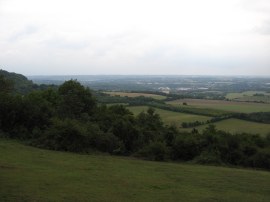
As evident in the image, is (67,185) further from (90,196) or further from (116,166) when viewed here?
(116,166)

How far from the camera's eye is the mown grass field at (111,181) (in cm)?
1780

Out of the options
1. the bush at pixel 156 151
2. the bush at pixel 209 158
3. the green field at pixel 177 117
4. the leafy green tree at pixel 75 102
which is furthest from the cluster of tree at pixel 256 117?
the bush at pixel 156 151

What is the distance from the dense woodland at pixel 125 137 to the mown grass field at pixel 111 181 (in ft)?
18.0

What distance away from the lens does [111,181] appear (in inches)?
852

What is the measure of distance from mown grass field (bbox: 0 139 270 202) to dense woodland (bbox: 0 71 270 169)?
5.48 metres

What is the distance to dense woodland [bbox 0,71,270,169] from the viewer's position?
35.5m

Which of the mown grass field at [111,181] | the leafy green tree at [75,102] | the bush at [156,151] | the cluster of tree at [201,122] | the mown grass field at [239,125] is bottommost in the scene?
the mown grass field at [239,125]

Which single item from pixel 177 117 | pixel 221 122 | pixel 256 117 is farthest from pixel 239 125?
pixel 177 117

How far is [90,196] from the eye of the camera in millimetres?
17469

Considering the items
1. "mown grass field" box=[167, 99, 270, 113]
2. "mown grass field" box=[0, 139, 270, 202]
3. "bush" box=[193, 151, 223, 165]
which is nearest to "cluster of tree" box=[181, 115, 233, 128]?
"mown grass field" box=[167, 99, 270, 113]

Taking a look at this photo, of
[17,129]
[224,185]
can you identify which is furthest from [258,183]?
[17,129]

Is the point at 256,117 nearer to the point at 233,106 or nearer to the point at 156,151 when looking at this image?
the point at 233,106

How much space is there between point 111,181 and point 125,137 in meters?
18.8

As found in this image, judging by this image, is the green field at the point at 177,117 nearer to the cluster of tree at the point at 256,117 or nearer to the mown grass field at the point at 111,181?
the cluster of tree at the point at 256,117
